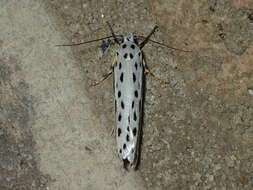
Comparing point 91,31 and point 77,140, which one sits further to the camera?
point 91,31

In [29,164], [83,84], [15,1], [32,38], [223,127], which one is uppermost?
[15,1]

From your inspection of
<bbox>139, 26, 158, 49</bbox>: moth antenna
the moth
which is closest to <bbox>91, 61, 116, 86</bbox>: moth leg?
the moth

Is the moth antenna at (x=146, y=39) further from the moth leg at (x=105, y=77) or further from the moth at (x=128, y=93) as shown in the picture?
the moth leg at (x=105, y=77)

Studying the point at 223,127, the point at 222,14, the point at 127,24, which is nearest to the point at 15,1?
the point at 127,24

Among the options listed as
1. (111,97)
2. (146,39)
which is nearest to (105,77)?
(111,97)

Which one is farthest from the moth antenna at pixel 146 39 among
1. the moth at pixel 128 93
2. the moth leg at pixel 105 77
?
the moth leg at pixel 105 77

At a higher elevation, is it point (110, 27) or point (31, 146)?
point (110, 27)

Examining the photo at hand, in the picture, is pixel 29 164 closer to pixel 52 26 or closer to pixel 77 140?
pixel 77 140

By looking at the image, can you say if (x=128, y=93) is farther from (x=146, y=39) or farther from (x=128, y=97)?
(x=146, y=39)
